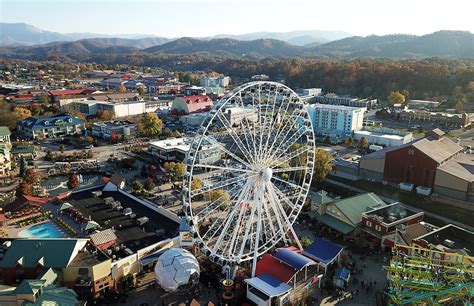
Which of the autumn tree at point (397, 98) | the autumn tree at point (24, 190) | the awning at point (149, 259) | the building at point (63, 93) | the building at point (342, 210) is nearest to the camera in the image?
the awning at point (149, 259)

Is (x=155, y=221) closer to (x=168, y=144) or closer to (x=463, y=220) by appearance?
(x=168, y=144)

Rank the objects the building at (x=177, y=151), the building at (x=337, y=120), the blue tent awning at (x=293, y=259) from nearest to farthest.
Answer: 1. the blue tent awning at (x=293, y=259)
2. the building at (x=177, y=151)
3. the building at (x=337, y=120)

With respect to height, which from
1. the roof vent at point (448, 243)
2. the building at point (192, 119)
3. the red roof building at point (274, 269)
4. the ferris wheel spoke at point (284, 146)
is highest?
the ferris wheel spoke at point (284, 146)

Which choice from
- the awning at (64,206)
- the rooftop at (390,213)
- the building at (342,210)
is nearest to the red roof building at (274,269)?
the building at (342,210)

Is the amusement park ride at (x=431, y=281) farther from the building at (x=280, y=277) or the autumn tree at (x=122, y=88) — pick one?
the autumn tree at (x=122, y=88)

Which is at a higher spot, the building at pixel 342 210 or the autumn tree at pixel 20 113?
the autumn tree at pixel 20 113

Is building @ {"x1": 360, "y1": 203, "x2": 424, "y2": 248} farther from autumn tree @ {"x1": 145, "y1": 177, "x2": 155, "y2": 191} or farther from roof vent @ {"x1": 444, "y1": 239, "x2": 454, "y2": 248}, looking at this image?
autumn tree @ {"x1": 145, "y1": 177, "x2": 155, "y2": 191}

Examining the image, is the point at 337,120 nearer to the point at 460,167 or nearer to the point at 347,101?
the point at 347,101
